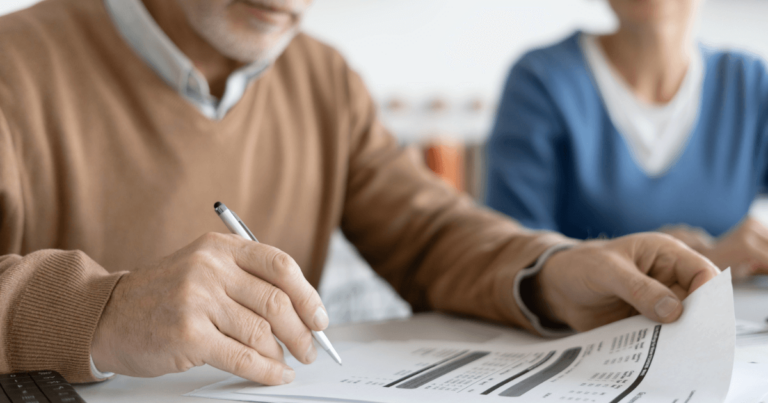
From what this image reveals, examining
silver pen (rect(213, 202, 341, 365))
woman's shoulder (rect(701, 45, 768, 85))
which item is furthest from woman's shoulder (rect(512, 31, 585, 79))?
silver pen (rect(213, 202, 341, 365))

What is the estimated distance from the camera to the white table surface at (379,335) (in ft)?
1.55

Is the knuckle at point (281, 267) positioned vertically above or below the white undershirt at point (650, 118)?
above

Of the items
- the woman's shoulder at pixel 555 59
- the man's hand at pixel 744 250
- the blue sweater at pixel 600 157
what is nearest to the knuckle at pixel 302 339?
the man's hand at pixel 744 250

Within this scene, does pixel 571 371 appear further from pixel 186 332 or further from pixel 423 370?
pixel 186 332

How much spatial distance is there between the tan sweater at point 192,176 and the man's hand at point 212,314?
0.23m

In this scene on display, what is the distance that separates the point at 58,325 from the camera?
0.47 meters

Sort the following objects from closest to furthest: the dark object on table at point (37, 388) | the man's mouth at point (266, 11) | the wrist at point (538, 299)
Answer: the dark object on table at point (37, 388), the wrist at point (538, 299), the man's mouth at point (266, 11)

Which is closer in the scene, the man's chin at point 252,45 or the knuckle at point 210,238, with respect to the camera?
the knuckle at point 210,238

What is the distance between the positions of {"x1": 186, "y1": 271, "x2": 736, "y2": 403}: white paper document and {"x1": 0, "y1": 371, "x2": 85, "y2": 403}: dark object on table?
96 millimetres

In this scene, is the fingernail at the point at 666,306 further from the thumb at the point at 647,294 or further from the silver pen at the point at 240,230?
the silver pen at the point at 240,230

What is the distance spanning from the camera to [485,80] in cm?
307

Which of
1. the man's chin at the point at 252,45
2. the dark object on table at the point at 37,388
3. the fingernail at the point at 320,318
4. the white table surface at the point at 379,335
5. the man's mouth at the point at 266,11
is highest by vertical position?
the man's mouth at the point at 266,11

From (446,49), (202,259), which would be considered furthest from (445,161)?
(202,259)

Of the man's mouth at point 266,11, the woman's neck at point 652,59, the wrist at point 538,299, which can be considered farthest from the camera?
the woman's neck at point 652,59
